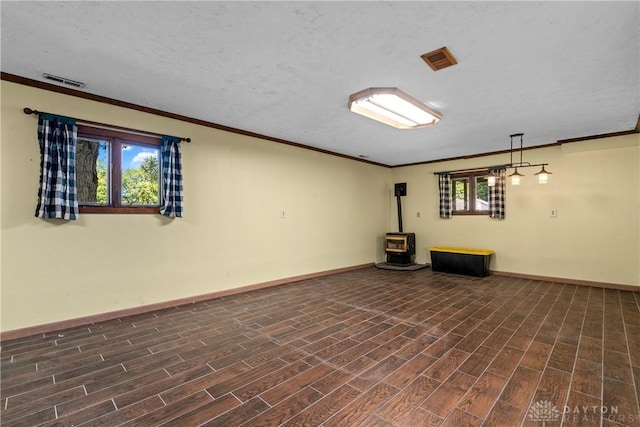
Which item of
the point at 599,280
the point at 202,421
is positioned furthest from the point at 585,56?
the point at 599,280

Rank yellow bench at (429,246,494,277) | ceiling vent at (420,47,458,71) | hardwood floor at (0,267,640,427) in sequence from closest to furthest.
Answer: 1. hardwood floor at (0,267,640,427)
2. ceiling vent at (420,47,458,71)
3. yellow bench at (429,246,494,277)

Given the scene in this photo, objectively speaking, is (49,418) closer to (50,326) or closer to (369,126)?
(50,326)

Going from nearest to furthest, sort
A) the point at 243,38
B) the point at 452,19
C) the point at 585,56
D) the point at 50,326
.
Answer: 1. the point at 452,19
2. the point at 243,38
3. the point at 585,56
4. the point at 50,326

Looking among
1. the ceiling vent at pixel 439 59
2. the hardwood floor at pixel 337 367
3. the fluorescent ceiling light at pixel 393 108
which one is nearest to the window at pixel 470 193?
the hardwood floor at pixel 337 367

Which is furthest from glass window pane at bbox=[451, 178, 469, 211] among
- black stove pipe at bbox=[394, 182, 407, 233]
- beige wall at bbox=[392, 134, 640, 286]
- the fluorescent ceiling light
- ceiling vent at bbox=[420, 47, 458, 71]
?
ceiling vent at bbox=[420, 47, 458, 71]

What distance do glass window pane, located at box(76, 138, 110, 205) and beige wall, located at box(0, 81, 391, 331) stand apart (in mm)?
251

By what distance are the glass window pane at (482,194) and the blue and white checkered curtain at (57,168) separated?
7.06m

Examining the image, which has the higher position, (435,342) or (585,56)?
(585,56)

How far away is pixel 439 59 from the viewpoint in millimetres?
2436

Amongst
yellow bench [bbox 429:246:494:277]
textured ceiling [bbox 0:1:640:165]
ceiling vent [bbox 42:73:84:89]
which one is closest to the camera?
textured ceiling [bbox 0:1:640:165]

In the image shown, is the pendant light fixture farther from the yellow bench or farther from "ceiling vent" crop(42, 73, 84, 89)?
"ceiling vent" crop(42, 73, 84, 89)

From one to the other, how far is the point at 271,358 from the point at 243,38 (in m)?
2.62

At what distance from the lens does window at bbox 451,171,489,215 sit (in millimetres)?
6285

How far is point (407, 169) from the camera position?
748cm
